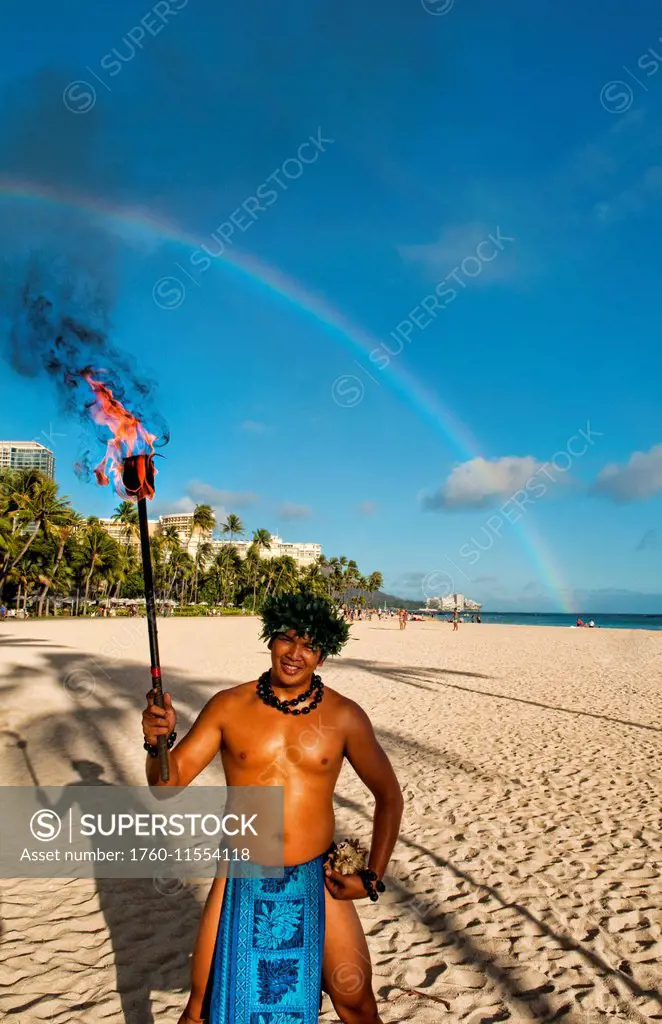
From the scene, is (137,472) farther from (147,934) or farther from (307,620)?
(147,934)

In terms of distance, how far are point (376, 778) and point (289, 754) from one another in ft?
1.39

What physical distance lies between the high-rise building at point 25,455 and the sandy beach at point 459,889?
144668 mm

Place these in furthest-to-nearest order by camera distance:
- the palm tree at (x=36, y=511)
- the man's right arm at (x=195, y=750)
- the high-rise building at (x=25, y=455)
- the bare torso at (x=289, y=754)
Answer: the high-rise building at (x=25, y=455)
the palm tree at (x=36, y=511)
the bare torso at (x=289, y=754)
the man's right arm at (x=195, y=750)

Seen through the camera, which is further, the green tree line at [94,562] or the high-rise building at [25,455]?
the high-rise building at [25,455]

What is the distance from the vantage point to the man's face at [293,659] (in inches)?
112

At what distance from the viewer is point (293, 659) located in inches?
112

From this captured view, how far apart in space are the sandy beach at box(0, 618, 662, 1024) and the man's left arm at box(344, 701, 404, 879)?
2.18 metres

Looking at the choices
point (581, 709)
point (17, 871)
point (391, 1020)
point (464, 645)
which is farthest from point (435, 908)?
point (464, 645)

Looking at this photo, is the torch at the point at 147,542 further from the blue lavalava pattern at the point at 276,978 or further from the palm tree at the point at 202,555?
the palm tree at the point at 202,555

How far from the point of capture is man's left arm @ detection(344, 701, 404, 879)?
112 inches

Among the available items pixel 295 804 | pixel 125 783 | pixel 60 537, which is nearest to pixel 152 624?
pixel 295 804

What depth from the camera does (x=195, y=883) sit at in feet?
20.2

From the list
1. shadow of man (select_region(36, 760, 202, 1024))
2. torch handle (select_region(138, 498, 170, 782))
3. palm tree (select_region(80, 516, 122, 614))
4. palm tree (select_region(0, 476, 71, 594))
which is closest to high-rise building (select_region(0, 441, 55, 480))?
palm tree (select_region(80, 516, 122, 614))

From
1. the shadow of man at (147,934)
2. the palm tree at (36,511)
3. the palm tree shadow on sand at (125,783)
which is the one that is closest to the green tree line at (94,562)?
the palm tree at (36,511)
